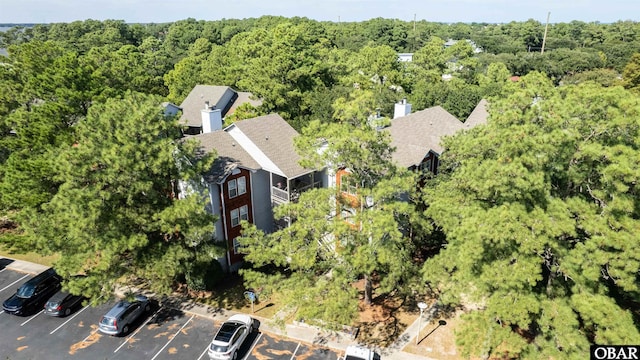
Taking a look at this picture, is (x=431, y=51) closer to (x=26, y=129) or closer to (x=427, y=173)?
(x=427, y=173)

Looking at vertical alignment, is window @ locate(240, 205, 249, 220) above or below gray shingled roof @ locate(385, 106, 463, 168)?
below

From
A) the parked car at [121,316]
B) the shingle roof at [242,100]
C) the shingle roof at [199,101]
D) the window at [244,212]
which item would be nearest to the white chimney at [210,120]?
the window at [244,212]

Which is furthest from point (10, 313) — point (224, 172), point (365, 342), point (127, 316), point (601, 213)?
point (601, 213)

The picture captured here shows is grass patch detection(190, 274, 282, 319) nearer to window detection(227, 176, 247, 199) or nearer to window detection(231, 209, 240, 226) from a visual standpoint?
window detection(231, 209, 240, 226)

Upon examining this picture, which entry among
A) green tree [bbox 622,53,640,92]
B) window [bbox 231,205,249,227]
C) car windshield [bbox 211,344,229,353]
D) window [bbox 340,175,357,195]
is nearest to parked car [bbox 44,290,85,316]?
window [bbox 231,205,249,227]

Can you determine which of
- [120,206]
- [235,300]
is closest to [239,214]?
[235,300]

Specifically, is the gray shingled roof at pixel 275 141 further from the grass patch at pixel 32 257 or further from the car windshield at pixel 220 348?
the grass patch at pixel 32 257
